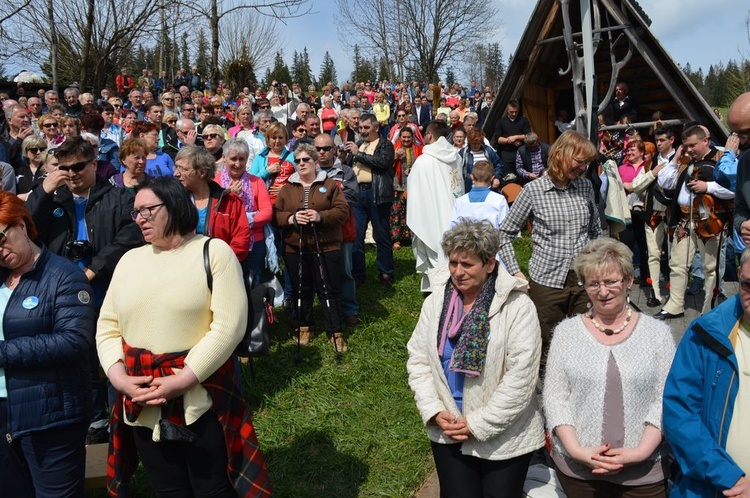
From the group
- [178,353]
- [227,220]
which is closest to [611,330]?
[178,353]

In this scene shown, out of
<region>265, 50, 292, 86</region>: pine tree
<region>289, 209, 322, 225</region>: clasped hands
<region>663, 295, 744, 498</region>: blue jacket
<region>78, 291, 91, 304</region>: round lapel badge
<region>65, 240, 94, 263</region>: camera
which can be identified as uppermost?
<region>265, 50, 292, 86</region>: pine tree

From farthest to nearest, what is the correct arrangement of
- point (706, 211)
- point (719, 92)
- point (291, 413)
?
point (719, 92)
point (706, 211)
point (291, 413)

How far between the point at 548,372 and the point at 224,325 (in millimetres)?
1578

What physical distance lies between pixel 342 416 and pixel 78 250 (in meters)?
2.32

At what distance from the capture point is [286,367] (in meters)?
5.95

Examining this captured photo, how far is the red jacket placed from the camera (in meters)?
5.04

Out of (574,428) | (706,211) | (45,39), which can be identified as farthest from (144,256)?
(45,39)

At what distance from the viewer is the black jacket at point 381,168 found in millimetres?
8039

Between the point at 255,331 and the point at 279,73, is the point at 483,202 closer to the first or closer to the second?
the point at 255,331

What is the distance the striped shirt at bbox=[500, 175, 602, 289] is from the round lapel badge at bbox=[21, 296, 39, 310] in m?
3.01

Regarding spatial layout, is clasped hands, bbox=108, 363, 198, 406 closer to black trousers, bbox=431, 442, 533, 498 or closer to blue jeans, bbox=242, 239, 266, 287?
black trousers, bbox=431, 442, 533, 498

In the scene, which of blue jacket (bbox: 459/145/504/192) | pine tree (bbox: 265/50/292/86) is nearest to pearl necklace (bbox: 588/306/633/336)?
blue jacket (bbox: 459/145/504/192)

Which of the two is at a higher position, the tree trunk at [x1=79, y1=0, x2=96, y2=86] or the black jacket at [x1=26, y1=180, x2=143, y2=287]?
the tree trunk at [x1=79, y1=0, x2=96, y2=86]

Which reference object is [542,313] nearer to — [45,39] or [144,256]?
[144,256]
